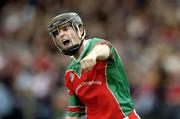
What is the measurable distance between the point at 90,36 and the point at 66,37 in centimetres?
789

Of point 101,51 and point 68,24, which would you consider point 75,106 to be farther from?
point 101,51

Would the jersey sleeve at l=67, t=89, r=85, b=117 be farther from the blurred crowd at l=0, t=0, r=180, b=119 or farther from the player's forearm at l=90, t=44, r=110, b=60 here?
the blurred crowd at l=0, t=0, r=180, b=119

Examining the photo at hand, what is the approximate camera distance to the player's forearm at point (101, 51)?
585 cm

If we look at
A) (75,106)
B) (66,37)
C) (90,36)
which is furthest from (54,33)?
(90,36)

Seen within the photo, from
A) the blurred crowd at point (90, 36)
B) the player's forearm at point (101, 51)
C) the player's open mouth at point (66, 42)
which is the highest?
the player's open mouth at point (66, 42)

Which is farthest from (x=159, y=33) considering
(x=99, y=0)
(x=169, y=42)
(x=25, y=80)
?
(x=25, y=80)

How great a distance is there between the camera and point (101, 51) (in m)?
5.95

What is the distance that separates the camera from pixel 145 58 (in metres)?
13.9

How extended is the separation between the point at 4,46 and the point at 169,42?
3.47 meters

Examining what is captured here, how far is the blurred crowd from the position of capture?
1251 cm

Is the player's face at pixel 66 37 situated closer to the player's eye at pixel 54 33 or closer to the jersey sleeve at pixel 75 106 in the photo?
the player's eye at pixel 54 33

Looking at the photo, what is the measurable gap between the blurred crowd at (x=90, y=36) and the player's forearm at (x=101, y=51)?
5.72 meters

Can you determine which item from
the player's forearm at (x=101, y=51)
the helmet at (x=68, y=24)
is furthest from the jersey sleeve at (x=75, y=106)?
the player's forearm at (x=101, y=51)

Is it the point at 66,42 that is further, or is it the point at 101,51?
the point at 66,42
